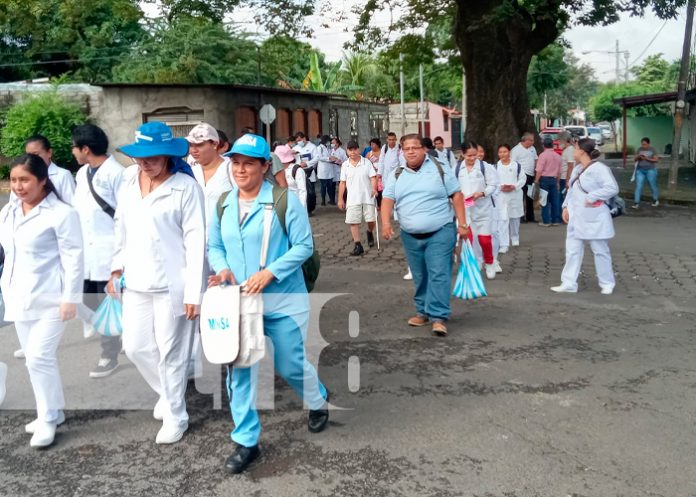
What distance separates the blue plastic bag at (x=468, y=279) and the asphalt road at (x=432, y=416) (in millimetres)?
316

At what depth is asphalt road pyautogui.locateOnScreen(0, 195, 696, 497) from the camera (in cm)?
396

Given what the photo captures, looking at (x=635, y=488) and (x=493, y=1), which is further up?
(x=493, y=1)

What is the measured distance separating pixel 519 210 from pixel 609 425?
7.03 meters

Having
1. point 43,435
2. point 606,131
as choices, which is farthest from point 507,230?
point 606,131

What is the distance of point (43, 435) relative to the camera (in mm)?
4426

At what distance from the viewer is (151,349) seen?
438cm

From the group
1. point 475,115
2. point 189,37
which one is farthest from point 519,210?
point 189,37

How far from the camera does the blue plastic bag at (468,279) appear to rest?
7.01 meters

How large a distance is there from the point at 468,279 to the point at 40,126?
21.2 meters

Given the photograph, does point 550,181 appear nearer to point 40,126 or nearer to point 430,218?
point 430,218

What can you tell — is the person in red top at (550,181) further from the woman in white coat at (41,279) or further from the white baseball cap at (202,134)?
the woman in white coat at (41,279)

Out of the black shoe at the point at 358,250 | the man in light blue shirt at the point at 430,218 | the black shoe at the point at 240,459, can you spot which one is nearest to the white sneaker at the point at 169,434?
the black shoe at the point at 240,459

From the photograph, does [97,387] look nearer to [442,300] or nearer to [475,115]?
[442,300]

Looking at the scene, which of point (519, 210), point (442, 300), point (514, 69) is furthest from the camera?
point (514, 69)
